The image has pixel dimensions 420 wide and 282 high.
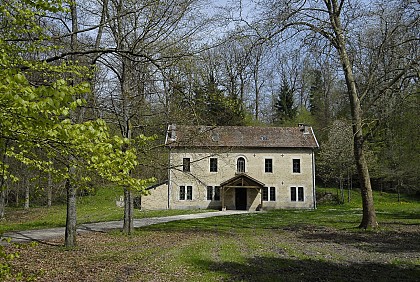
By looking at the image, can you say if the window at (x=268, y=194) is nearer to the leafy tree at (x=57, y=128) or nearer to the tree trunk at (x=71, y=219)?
the tree trunk at (x=71, y=219)

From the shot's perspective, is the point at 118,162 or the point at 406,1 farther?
the point at 406,1

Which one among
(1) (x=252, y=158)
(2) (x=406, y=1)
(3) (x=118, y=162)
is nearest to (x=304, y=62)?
(2) (x=406, y=1)

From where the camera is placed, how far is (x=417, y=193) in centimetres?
4094

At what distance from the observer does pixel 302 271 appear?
850cm


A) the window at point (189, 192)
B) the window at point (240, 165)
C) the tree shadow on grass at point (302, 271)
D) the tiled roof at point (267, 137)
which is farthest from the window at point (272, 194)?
the tree shadow on grass at point (302, 271)

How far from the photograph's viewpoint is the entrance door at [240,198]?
3525 centimetres

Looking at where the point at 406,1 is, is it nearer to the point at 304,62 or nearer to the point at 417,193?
the point at 304,62

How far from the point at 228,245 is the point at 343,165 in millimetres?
29181

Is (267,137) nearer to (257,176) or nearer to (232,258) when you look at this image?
(257,176)

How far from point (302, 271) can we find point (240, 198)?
88.5 ft

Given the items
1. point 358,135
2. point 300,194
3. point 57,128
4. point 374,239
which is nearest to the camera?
point 57,128

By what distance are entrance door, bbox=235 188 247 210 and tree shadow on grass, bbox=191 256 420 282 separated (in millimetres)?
→ 25492

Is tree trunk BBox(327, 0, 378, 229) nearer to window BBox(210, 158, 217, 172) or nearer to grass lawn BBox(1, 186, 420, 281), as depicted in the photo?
grass lawn BBox(1, 186, 420, 281)

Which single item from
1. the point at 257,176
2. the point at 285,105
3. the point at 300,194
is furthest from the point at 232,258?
the point at 285,105
